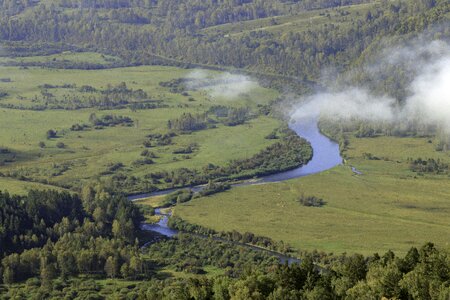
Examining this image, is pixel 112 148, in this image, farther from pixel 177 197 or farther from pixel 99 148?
pixel 177 197

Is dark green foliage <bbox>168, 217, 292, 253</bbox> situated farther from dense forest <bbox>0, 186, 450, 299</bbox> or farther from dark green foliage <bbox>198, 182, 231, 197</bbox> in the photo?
dark green foliage <bbox>198, 182, 231, 197</bbox>

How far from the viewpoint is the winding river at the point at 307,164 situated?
13100cm

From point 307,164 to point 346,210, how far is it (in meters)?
29.9

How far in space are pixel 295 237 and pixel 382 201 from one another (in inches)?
860

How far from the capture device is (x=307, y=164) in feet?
542

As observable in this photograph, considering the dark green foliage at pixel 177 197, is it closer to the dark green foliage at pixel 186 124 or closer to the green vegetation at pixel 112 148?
the green vegetation at pixel 112 148

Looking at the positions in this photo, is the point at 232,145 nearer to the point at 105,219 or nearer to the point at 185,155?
the point at 185,155

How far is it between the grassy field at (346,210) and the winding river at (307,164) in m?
3.37

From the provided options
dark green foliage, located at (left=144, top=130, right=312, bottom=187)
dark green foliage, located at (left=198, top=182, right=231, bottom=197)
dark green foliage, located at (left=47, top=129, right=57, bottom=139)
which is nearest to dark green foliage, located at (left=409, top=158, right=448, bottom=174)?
dark green foliage, located at (left=144, top=130, right=312, bottom=187)

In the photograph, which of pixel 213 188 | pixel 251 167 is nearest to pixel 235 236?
pixel 213 188

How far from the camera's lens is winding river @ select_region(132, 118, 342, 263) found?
13100cm

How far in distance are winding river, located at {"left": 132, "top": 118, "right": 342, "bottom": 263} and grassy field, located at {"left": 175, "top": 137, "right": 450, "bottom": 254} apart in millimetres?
3369

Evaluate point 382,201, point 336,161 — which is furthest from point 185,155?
point 382,201

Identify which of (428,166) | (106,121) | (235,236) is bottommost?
(428,166)
